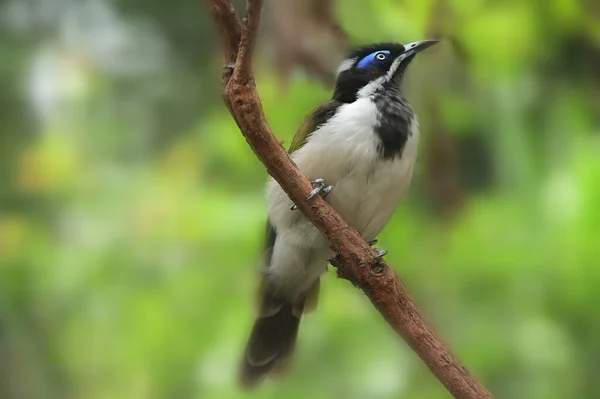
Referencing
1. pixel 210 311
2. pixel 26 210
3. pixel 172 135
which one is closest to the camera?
pixel 210 311

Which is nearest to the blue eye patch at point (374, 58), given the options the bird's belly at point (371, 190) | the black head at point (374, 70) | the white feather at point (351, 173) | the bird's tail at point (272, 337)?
the black head at point (374, 70)

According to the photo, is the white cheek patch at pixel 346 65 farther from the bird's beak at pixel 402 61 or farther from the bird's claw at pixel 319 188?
the bird's claw at pixel 319 188

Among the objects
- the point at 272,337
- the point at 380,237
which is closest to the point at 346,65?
the point at 380,237

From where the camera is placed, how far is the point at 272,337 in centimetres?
156

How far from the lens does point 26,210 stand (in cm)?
202

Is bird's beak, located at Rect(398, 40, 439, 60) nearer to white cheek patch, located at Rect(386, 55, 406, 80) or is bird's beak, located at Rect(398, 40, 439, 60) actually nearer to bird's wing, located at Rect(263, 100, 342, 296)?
white cheek patch, located at Rect(386, 55, 406, 80)

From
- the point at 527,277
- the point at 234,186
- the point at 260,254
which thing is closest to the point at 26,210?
the point at 234,186

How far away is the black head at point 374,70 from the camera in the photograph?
1.39m

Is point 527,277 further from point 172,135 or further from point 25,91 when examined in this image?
point 25,91

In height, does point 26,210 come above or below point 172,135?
below

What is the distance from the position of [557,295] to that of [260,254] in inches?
23.8

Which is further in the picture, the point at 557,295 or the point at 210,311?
the point at 210,311

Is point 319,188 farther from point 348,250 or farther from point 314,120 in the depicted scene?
point 314,120

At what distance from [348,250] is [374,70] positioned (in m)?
0.55
